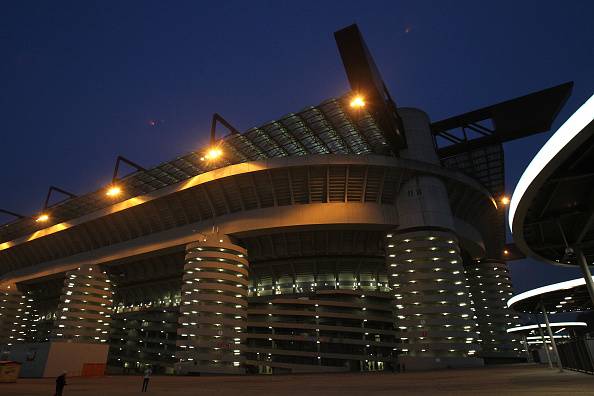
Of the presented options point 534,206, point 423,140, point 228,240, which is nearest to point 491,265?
point 423,140

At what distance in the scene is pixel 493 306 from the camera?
7488 centimetres

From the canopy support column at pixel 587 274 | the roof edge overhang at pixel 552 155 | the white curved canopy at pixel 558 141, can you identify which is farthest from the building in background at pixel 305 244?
the white curved canopy at pixel 558 141

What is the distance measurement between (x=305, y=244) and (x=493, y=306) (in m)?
42.4

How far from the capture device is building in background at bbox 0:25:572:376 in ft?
150

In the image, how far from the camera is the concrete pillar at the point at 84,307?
6112 cm

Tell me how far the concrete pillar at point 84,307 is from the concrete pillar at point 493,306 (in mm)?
67011

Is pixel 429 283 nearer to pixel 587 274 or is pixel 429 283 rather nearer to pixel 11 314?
pixel 587 274

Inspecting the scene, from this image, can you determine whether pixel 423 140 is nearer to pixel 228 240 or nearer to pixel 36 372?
pixel 228 240

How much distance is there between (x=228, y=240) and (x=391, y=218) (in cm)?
2245

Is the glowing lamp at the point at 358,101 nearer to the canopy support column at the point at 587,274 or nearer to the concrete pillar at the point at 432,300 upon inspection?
the concrete pillar at the point at 432,300

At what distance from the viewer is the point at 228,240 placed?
53156mm

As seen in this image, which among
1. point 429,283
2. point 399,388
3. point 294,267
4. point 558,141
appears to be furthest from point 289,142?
point 558,141

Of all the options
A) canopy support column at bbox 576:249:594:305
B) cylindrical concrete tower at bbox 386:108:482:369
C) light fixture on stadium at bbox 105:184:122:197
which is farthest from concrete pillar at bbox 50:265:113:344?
canopy support column at bbox 576:249:594:305

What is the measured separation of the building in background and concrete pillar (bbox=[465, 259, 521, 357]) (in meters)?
0.36
